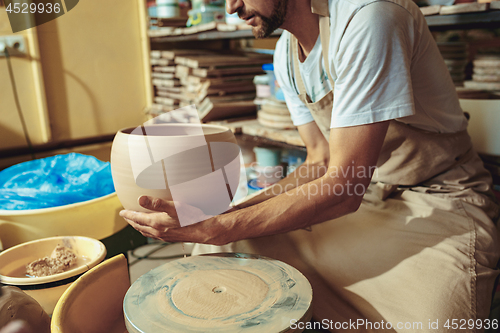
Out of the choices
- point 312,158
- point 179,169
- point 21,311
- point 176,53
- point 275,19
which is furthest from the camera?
point 176,53

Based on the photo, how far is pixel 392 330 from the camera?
0.88m

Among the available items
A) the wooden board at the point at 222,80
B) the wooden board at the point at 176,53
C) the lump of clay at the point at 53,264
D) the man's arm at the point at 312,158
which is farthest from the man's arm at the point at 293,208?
the wooden board at the point at 176,53

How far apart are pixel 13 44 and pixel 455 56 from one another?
2.29 metres

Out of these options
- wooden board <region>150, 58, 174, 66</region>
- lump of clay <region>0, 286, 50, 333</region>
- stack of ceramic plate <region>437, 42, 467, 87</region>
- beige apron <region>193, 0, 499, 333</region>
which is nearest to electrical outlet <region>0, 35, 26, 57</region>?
wooden board <region>150, 58, 174, 66</region>

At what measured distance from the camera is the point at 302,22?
114 centimetres

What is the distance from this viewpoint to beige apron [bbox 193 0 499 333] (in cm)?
91

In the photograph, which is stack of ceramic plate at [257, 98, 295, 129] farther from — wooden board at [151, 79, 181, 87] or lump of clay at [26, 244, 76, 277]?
lump of clay at [26, 244, 76, 277]

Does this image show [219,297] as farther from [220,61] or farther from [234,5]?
[220,61]

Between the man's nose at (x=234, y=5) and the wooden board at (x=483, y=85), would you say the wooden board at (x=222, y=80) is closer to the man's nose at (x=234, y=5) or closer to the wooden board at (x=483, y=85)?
the man's nose at (x=234, y=5)

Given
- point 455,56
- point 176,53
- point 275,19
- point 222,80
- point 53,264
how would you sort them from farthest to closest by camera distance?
point 176,53, point 222,80, point 455,56, point 275,19, point 53,264

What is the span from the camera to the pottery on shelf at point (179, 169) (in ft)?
2.84

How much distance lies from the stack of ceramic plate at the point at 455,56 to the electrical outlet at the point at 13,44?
2179 mm

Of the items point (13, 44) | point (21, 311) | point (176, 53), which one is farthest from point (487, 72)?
point (13, 44)

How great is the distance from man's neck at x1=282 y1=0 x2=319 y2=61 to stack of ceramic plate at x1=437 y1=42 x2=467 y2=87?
3.05ft
